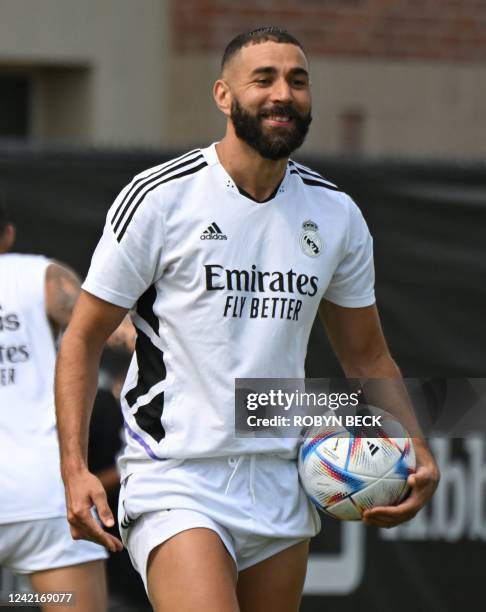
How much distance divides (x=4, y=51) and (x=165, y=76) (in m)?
1.16

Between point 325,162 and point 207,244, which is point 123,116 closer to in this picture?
point 325,162

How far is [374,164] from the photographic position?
674 centimetres

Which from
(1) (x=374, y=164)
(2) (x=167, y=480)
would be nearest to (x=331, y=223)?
(2) (x=167, y=480)

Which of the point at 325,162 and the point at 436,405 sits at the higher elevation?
the point at 325,162

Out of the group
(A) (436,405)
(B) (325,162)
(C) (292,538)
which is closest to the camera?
(C) (292,538)

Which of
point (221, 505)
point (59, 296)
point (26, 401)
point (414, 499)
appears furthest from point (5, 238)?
point (414, 499)

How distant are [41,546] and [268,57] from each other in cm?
211

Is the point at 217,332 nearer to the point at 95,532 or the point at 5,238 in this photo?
the point at 95,532

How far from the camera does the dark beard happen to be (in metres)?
3.84

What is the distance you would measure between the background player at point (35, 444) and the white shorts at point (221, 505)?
39.7 inches

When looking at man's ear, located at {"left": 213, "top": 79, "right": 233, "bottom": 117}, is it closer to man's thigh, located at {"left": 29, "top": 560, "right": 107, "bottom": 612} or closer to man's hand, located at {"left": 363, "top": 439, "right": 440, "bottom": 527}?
man's hand, located at {"left": 363, "top": 439, "right": 440, "bottom": 527}

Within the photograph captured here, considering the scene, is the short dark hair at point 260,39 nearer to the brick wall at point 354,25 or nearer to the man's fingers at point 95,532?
the man's fingers at point 95,532

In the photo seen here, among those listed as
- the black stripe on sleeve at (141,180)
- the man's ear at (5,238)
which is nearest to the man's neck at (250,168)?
the black stripe on sleeve at (141,180)

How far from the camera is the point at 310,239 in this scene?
3.98 meters
